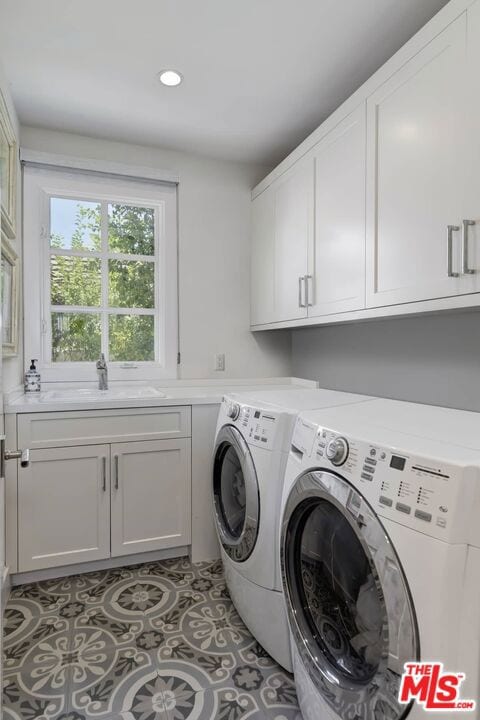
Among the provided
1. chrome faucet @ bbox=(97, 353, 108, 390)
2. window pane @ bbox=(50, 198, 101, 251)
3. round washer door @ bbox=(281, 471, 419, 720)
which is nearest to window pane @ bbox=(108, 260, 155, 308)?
window pane @ bbox=(50, 198, 101, 251)

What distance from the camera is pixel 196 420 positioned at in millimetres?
2240

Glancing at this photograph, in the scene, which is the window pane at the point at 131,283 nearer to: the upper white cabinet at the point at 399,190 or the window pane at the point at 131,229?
the window pane at the point at 131,229

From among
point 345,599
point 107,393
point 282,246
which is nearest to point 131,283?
point 107,393

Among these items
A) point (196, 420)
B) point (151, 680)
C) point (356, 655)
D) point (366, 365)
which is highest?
point (366, 365)

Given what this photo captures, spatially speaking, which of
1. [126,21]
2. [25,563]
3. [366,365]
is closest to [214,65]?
[126,21]

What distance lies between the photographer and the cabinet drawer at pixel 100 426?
1.96 meters

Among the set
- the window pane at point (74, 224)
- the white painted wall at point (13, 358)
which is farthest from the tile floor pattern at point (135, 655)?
the window pane at point (74, 224)

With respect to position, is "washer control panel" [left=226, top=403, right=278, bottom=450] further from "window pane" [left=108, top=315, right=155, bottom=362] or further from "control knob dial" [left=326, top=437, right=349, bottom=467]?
"window pane" [left=108, top=315, right=155, bottom=362]

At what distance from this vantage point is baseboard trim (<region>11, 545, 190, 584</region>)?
6.55 feet

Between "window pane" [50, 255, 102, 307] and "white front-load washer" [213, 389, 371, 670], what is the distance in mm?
1315

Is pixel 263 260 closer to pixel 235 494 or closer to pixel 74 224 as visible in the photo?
pixel 74 224

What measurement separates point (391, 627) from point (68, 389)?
7.15 feet

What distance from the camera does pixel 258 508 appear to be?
1506 mm

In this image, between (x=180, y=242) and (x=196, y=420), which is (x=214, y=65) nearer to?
(x=180, y=242)
